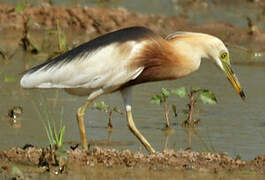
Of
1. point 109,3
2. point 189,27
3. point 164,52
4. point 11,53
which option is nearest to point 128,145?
point 164,52

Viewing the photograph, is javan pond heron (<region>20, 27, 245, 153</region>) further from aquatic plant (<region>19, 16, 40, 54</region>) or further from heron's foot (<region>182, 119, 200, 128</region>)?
aquatic plant (<region>19, 16, 40, 54</region>)

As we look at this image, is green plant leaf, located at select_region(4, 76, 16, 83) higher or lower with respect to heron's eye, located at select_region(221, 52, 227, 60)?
higher

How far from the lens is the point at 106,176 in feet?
20.9

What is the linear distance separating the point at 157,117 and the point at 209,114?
62 centimetres

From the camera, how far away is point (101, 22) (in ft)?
46.6

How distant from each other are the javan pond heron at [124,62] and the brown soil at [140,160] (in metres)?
0.53

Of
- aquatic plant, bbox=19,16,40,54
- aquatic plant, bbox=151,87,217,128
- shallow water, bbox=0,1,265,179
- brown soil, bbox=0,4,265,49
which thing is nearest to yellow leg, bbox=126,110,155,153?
shallow water, bbox=0,1,265,179

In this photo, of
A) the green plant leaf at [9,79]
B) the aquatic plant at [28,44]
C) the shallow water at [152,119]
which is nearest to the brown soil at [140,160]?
the shallow water at [152,119]

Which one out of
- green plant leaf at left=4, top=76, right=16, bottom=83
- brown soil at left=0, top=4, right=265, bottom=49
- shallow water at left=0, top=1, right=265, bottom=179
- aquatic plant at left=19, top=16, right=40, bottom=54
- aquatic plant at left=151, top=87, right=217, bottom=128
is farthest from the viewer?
brown soil at left=0, top=4, right=265, bottom=49

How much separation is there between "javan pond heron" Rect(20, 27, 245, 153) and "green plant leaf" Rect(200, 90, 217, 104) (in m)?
0.99

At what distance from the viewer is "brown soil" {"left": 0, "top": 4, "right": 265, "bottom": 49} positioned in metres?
13.9

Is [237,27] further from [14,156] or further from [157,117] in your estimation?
[14,156]

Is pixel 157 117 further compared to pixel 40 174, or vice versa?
pixel 157 117

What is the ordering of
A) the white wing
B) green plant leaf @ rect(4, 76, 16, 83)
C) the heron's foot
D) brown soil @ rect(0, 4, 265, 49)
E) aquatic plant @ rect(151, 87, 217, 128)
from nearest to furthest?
the white wing
aquatic plant @ rect(151, 87, 217, 128)
the heron's foot
green plant leaf @ rect(4, 76, 16, 83)
brown soil @ rect(0, 4, 265, 49)
